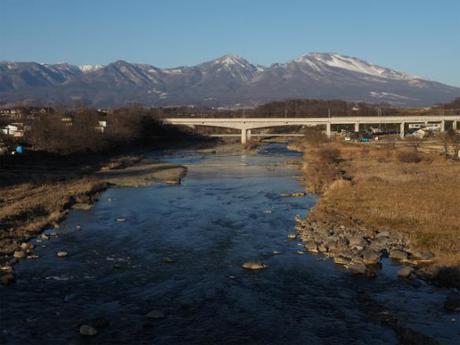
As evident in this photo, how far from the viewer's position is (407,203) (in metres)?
14.7

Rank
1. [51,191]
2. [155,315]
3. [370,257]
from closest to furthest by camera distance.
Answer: [155,315], [370,257], [51,191]

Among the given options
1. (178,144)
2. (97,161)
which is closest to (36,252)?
(97,161)

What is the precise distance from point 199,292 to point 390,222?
19.5 feet

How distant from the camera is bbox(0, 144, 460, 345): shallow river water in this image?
6.99 m

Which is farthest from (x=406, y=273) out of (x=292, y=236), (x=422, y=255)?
(x=292, y=236)

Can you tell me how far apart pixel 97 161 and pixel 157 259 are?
22.0 meters

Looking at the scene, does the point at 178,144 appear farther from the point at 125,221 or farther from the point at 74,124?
the point at 125,221

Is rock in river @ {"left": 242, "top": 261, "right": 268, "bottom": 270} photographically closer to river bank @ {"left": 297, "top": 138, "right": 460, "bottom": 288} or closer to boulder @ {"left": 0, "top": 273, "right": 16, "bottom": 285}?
river bank @ {"left": 297, "top": 138, "right": 460, "bottom": 288}

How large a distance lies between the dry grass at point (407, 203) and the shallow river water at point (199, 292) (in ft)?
5.33

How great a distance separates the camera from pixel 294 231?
12891 millimetres

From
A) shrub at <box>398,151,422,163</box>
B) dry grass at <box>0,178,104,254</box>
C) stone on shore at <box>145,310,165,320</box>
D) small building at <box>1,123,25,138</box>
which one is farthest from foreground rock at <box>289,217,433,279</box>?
small building at <box>1,123,25,138</box>

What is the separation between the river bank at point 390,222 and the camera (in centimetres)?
989

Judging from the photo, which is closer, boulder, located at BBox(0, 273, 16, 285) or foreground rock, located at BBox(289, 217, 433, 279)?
boulder, located at BBox(0, 273, 16, 285)

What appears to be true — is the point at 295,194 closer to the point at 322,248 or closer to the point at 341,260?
the point at 322,248
